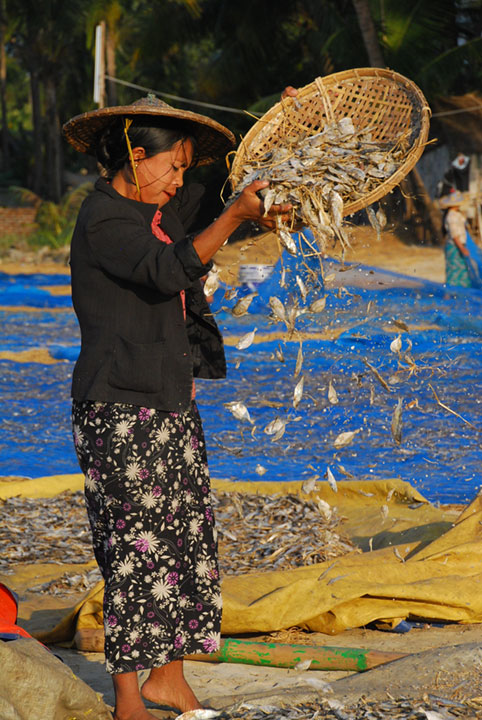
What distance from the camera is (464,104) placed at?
13625 mm

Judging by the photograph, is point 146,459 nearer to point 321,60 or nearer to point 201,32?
point 321,60

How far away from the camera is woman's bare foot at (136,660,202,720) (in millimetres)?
2150

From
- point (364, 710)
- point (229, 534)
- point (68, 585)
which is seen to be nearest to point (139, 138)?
point (364, 710)

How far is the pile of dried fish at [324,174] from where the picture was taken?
6.94 ft

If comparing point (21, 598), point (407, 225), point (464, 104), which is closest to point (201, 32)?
point (407, 225)

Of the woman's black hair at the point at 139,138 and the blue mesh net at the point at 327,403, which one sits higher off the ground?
the woman's black hair at the point at 139,138

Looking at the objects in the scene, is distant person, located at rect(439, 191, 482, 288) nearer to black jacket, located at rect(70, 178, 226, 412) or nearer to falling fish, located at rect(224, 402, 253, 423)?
falling fish, located at rect(224, 402, 253, 423)

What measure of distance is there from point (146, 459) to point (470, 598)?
1.32 metres

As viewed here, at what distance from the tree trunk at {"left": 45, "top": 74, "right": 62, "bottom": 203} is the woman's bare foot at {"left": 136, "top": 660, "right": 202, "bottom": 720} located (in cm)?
2250

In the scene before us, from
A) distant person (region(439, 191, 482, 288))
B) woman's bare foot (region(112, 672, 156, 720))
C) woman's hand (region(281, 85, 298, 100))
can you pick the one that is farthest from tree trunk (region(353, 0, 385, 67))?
woman's bare foot (region(112, 672, 156, 720))

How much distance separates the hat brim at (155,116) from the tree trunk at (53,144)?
2201 centimetres

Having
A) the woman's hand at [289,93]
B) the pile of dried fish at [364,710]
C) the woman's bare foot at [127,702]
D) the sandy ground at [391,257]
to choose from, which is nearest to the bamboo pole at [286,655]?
the pile of dried fish at [364,710]

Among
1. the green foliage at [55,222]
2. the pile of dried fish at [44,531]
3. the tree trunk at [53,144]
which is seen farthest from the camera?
the tree trunk at [53,144]

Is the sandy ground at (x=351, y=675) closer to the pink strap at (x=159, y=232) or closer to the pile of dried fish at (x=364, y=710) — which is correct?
the pile of dried fish at (x=364, y=710)
